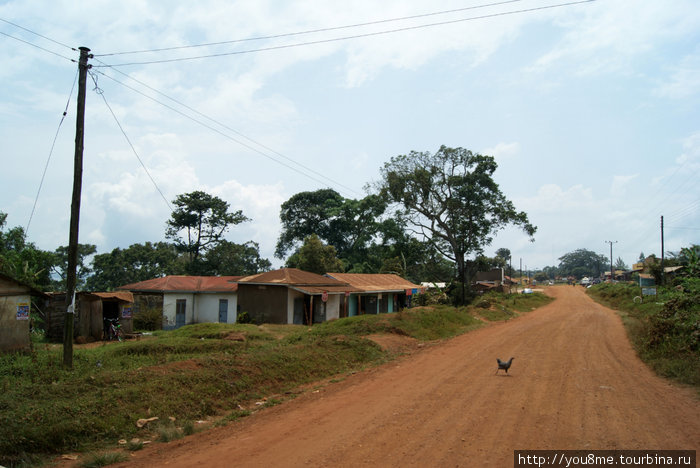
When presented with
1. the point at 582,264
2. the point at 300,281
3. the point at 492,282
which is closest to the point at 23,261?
the point at 300,281

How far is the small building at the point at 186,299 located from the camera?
31.0 meters

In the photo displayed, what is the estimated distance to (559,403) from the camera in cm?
936

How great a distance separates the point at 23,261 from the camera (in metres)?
26.2

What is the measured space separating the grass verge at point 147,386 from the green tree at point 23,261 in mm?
8688

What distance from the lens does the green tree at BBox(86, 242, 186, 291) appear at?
49781mm

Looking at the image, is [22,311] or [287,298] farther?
[287,298]

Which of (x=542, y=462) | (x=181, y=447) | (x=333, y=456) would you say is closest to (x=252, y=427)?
(x=181, y=447)

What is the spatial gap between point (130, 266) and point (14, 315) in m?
39.1

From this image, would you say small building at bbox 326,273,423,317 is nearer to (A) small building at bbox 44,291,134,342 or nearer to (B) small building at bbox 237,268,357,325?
(B) small building at bbox 237,268,357,325

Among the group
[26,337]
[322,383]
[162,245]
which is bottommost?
[322,383]

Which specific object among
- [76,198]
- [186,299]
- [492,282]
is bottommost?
[492,282]

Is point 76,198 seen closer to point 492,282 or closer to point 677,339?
point 677,339

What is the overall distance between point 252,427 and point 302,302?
69.3 ft

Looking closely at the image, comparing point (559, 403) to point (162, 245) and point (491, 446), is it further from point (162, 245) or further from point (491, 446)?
point (162, 245)
